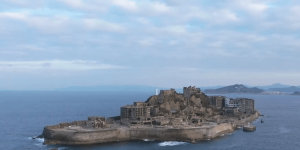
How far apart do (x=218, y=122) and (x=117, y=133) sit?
1533 inches

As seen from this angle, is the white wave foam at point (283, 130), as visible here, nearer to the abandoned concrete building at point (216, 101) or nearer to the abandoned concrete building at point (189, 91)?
the abandoned concrete building at point (189, 91)

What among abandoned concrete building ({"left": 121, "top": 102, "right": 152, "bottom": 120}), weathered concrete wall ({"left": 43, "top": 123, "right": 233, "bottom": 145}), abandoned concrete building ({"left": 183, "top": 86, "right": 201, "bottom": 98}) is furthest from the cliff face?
weathered concrete wall ({"left": 43, "top": 123, "right": 233, "bottom": 145})

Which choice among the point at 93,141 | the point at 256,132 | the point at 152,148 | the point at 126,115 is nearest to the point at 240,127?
the point at 256,132

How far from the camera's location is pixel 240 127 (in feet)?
401

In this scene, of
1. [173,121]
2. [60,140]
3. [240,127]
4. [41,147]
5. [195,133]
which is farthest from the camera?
[240,127]

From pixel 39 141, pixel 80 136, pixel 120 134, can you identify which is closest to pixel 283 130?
pixel 120 134

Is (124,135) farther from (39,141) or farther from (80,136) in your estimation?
(39,141)

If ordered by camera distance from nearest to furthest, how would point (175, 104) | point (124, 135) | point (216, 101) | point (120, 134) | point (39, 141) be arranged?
point (39, 141) → point (120, 134) → point (124, 135) → point (175, 104) → point (216, 101)

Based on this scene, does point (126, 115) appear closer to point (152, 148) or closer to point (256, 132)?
point (152, 148)

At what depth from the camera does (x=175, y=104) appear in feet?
421

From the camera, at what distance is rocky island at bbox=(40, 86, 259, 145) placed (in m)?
88.0

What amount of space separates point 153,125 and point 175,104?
28.7 metres

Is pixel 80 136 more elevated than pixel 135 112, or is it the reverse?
pixel 135 112

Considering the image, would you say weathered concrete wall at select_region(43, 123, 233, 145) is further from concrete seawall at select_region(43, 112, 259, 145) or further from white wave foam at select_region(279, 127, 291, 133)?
white wave foam at select_region(279, 127, 291, 133)
